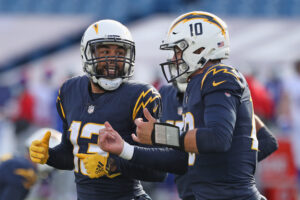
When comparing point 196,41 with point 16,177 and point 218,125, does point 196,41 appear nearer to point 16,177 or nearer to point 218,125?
point 218,125

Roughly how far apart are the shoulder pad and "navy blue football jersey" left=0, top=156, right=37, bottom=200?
2150 mm

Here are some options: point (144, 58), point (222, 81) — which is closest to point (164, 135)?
point (222, 81)

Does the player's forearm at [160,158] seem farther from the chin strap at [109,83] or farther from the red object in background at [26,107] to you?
the red object in background at [26,107]

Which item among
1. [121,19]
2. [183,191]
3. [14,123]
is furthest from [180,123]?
[121,19]

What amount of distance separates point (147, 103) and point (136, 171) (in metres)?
0.39

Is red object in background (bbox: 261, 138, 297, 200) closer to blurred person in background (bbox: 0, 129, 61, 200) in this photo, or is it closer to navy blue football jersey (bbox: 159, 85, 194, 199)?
navy blue football jersey (bbox: 159, 85, 194, 199)

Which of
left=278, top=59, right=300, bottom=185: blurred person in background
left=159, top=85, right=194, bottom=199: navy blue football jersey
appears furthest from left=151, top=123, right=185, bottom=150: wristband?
left=278, top=59, right=300, bottom=185: blurred person in background

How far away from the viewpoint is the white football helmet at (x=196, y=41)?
3084 millimetres

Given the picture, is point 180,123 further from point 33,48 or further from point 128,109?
point 33,48

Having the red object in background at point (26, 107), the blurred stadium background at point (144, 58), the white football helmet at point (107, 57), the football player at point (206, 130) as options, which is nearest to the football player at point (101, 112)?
the white football helmet at point (107, 57)

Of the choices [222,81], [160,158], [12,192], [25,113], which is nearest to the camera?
[222,81]

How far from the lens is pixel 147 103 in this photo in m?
3.32

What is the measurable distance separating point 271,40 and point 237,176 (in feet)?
28.2

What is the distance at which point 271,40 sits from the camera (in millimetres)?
11086
